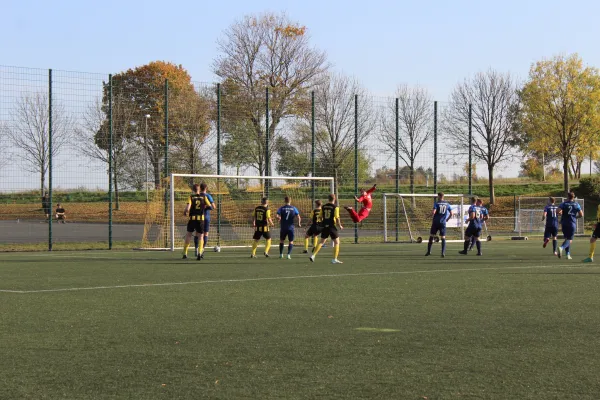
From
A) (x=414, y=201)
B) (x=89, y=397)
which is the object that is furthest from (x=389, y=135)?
(x=89, y=397)

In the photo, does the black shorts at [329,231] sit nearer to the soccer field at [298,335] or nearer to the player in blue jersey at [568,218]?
the soccer field at [298,335]

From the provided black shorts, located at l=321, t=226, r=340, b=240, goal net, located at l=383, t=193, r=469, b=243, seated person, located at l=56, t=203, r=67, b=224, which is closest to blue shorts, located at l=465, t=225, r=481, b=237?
black shorts, located at l=321, t=226, r=340, b=240

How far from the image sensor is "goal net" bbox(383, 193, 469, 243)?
111 ft

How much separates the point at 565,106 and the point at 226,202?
98.3 ft

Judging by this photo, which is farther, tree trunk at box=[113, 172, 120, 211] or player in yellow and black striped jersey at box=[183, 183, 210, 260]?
tree trunk at box=[113, 172, 120, 211]

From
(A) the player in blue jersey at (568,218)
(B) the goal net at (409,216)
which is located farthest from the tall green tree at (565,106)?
(A) the player in blue jersey at (568,218)

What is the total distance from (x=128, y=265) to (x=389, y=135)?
18132 millimetres

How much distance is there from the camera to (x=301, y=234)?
30438 millimetres

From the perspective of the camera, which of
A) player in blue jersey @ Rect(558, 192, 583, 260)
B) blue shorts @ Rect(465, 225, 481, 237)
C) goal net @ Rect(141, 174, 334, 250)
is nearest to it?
player in blue jersey @ Rect(558, 192, 583, 260)

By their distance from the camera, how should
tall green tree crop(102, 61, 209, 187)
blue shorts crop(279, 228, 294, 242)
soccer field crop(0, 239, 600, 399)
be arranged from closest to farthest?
soccer field crop(0, 239, 600, 399) < blue shorts crop(279, 228, 294, 242) < tall green tree crop(102, 61, 209, 187)

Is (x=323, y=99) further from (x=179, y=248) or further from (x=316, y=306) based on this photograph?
(x=316, y=306)

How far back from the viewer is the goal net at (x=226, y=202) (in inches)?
1052

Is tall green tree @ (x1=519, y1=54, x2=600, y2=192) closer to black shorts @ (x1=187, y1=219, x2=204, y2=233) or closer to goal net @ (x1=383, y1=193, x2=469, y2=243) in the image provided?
goal net @ (x1=383, y1=193, x2=469, y2=243)

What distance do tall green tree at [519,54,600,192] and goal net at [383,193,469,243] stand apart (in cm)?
1863
